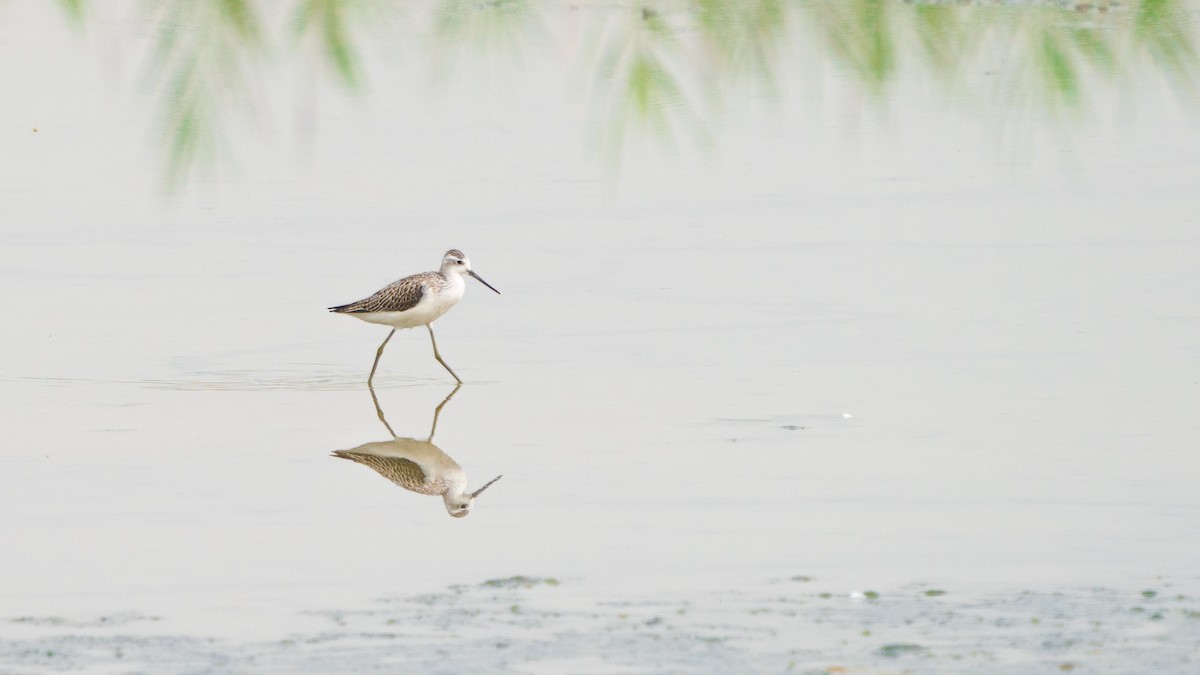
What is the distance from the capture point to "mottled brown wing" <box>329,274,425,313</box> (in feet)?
35.6

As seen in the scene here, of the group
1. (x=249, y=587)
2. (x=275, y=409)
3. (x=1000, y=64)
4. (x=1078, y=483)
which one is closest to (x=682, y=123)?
(x=1000, y=64)

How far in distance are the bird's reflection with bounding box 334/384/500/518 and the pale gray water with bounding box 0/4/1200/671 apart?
9 centimetres

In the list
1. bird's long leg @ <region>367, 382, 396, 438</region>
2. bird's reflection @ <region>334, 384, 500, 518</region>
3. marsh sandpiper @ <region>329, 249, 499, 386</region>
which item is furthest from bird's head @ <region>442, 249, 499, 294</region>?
bird's reflection @ <region>334, 384, 500, 518</region>

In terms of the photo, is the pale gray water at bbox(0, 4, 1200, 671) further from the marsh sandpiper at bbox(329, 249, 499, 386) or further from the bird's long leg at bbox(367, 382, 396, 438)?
the marsh sandpiper at bbox(329, 249, 499, 386)

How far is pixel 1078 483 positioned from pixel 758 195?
5328mm

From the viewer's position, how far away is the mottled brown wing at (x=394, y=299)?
35.6ft

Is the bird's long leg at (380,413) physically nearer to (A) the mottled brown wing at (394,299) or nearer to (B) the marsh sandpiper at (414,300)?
(B) the marsh sandpiper at (414,300)

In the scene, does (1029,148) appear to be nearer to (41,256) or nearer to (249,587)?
(41,256)

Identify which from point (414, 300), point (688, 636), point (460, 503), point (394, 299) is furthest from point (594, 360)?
point (688, 636)

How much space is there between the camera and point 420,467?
871 cm

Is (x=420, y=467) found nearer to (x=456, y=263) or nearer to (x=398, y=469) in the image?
(x=398, y=469)

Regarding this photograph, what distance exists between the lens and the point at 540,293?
1154 cm

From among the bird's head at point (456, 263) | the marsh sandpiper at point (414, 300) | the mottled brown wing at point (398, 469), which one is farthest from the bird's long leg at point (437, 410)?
the bird's head at point (456, 263)

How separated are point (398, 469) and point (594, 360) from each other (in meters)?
1.81
